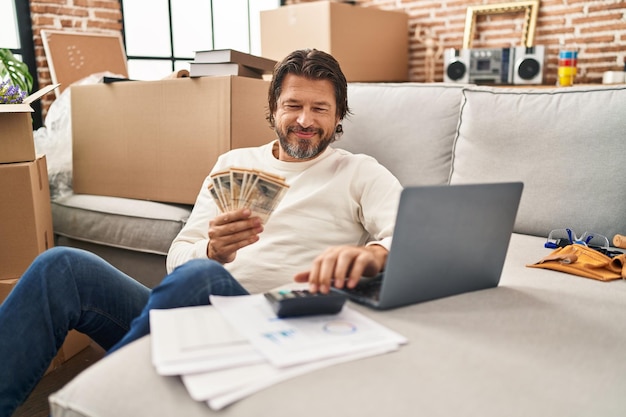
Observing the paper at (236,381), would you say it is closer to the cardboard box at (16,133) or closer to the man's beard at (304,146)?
the man's beard at (304,146)

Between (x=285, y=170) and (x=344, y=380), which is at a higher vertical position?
(x=285, y=170)

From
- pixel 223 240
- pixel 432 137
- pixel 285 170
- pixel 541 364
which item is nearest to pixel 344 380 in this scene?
pixel 541 364

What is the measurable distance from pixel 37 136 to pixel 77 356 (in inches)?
44.9

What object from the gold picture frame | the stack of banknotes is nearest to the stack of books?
the stack of banknotes

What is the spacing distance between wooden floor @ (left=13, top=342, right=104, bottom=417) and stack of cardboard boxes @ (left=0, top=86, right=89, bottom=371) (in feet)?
0.19

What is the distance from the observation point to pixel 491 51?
427 centimetres

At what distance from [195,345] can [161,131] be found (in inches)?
60.3

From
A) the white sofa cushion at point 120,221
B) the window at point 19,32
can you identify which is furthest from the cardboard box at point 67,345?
the window at point 19,32

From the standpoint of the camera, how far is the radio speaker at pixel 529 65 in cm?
409

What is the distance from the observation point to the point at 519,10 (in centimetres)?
431

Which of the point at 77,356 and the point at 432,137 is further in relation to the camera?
the point at 77,356

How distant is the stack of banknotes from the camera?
112 cm

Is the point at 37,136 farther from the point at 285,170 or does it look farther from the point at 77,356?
the point at 285,170

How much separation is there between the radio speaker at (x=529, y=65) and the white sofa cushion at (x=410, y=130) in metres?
2.51
